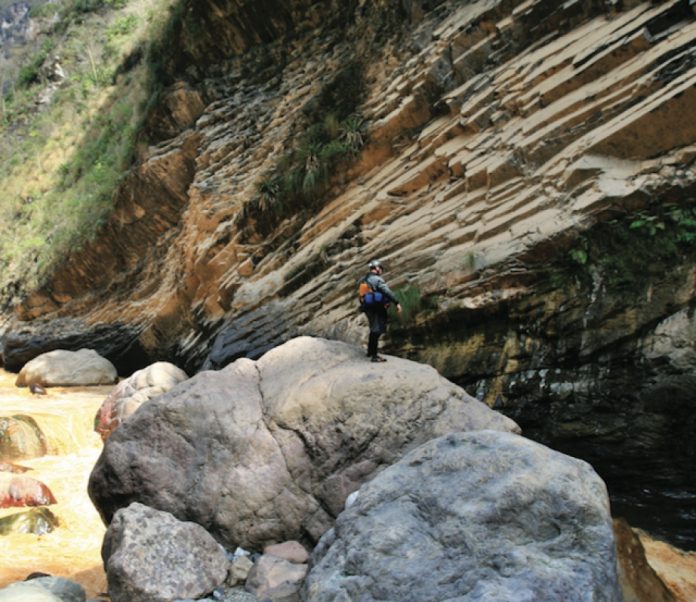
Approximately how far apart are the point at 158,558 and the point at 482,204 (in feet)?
20.9

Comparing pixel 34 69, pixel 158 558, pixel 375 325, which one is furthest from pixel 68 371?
pixel 34 69

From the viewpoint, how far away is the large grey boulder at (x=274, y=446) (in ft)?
17.5

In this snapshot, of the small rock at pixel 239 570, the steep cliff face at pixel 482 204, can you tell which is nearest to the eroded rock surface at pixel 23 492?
the small rock at pixel 239 570

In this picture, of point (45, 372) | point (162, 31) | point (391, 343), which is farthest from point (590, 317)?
point (162, 31)

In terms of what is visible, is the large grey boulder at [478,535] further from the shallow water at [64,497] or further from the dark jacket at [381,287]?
the shallow water at [64,497]

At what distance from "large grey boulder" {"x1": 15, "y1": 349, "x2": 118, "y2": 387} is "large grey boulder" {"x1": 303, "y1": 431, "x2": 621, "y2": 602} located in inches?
570

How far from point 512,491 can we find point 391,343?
5.30 metres

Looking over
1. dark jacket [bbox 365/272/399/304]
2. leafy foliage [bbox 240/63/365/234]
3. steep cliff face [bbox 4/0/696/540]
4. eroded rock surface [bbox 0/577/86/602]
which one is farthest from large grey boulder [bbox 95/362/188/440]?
eroded rock surface [bbox 0/577/86/602]

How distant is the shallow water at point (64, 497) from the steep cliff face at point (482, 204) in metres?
3.07

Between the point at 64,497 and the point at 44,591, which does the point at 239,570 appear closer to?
the point at 44,591

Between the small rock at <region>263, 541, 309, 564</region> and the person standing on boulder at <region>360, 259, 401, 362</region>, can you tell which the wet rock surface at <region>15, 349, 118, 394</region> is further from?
the small rock at <region>263, 541, 309, 564</region>

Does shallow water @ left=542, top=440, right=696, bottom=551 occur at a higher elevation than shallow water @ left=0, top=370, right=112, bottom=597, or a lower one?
lower

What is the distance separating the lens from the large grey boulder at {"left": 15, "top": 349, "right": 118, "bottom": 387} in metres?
16.3

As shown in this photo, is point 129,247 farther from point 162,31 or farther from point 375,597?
point 375,597
